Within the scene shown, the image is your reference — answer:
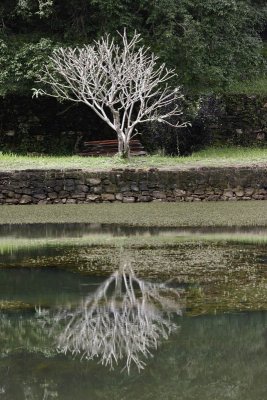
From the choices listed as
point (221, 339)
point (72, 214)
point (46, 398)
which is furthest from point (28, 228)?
point (46, 398)

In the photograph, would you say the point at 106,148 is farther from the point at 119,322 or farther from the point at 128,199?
the point at 119,322

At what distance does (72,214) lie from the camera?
1441 cm

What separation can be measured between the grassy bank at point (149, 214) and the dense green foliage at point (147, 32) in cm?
671

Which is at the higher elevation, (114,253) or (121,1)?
(121,1)

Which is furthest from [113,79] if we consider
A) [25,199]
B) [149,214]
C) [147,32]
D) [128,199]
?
[149,214]

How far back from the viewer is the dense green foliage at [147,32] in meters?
21.5

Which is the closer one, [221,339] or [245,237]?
[221,339]

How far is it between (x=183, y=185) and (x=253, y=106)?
9.11 m

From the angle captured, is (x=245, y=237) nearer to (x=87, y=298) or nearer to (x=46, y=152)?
(x=87, y=298)

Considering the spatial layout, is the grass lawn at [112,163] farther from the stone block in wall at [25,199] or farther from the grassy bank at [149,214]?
the grassy bank at [149,214]

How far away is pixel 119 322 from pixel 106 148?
15.4 meters

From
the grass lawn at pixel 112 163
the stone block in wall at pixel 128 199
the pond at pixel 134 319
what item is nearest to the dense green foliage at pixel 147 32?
the grass lawn at pixel 112 163

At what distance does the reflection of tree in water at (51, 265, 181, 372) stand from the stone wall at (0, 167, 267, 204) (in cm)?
823

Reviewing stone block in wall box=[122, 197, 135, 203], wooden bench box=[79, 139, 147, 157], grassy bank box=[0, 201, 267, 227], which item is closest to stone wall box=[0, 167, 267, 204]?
stone block in wall box=[122, 197, 135, 203]
